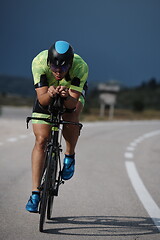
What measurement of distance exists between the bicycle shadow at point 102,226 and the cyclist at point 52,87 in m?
0.40

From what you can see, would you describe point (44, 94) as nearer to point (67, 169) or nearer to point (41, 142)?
point (41, 142)

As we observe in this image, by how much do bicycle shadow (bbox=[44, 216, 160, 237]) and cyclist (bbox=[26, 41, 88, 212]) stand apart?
0.40 meters

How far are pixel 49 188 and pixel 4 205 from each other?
1.22 m

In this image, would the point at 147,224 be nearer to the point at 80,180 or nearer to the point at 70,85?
the point at 70,85

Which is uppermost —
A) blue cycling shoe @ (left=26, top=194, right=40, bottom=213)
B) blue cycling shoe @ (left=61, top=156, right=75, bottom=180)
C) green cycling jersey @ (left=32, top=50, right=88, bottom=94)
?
green cycling jersey @ (left=32, top=50, right=88, bottom=94)

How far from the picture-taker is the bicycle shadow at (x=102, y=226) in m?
5.24

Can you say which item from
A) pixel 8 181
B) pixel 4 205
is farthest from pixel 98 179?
pixel 4 205

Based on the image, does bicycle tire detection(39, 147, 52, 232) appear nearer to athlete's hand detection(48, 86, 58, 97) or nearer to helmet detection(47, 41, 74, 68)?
athlete's hand detection(48, 86, 58, 97)

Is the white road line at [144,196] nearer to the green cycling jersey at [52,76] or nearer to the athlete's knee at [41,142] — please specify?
the athlete's knee at [41,142]

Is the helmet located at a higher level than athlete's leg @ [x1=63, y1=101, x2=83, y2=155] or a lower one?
higher

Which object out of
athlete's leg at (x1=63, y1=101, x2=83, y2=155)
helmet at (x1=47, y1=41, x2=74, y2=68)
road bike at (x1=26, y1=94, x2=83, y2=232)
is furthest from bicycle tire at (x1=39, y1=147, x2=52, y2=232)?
helmet at (x1=47, y1=41, x2=74, y2=68)

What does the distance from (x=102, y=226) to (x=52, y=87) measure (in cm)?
164

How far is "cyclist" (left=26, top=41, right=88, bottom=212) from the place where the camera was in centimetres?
511

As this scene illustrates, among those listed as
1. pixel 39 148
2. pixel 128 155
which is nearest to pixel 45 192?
pixel 39 148
